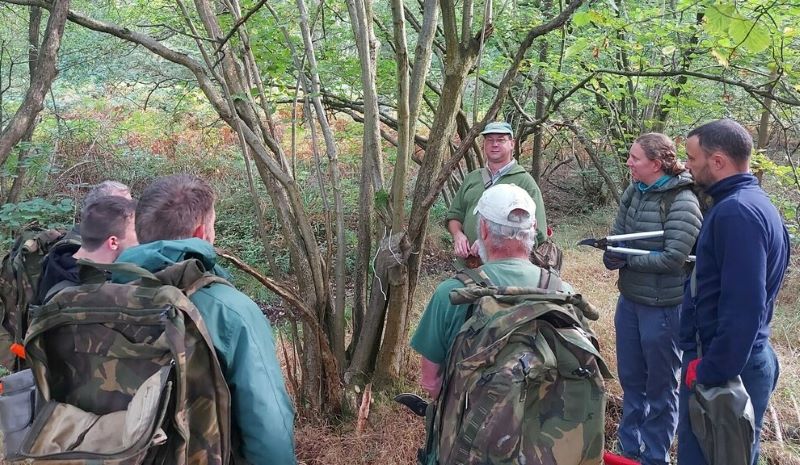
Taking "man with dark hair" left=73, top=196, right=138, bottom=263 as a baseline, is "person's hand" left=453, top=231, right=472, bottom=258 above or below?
below

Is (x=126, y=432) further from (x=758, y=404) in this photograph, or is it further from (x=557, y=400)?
(x=758, y=404)

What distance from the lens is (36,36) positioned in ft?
27.3

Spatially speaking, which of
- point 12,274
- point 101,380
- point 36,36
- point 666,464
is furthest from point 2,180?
point 666,464

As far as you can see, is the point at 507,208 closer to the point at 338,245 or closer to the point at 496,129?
the point at 496,129

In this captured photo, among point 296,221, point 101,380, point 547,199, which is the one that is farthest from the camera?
point 547,199

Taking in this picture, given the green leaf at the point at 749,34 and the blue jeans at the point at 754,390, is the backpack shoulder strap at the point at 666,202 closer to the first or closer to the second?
the blue jeans at the point at 754,390

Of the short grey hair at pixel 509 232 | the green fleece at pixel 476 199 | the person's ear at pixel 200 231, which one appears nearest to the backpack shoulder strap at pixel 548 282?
the short grey hair at pixel 509 232

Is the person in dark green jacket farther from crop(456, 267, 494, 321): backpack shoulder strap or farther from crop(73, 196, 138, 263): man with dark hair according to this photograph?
crop(73, 196, 138, 263): man with dark hair

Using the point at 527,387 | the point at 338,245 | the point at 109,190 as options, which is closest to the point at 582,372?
the point at 527,387

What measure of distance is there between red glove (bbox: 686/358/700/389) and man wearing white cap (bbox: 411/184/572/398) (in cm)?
85

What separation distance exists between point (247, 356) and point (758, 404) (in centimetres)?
228

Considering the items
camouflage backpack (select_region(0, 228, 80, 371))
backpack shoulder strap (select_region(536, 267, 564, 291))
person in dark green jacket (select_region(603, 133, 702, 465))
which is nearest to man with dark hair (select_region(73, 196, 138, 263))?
camouflage backpack (select_region(0, 228, 80, 371))

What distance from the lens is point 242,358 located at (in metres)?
1.64

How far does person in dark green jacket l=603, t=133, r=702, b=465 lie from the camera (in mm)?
3178
